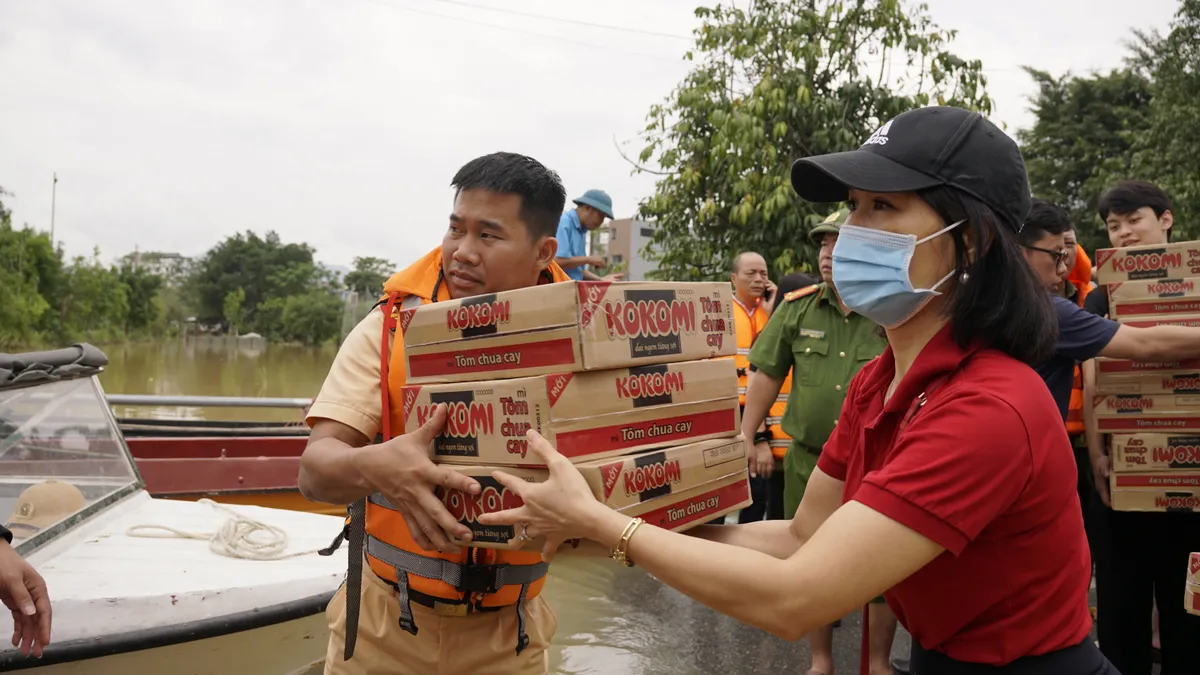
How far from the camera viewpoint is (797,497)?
4.33 metres

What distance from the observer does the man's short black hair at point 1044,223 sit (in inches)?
143

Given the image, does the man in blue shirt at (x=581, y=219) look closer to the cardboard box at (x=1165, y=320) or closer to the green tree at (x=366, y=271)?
the cardboard box at (x=1165, y=320)

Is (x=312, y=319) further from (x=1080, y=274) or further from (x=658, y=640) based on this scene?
(x=1080, y=274)

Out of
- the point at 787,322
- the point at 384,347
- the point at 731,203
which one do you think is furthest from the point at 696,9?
the point at 384,347

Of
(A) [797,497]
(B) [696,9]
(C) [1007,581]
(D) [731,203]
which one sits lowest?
(A) [797,497]

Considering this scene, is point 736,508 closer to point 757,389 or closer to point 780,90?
point 757,389

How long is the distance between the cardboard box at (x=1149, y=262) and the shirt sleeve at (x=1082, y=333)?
0.48 m

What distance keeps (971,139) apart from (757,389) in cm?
296

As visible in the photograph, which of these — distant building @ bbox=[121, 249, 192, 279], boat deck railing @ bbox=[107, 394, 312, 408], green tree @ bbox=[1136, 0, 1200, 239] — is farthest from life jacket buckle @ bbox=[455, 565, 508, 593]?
distant building @ bbox=[121, 249, 192, 279]

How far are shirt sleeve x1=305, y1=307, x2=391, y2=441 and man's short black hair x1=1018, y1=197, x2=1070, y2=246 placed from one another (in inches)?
113

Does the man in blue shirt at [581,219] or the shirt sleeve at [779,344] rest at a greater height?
the man in blue shirt at [581,219]

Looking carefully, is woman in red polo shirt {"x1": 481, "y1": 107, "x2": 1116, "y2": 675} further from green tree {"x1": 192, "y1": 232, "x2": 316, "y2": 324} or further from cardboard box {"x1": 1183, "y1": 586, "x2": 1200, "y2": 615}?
green tree {"x1": 192, "y1": 232, "x2": 316, "y2": 324}

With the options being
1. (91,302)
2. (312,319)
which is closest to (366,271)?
(312,319)

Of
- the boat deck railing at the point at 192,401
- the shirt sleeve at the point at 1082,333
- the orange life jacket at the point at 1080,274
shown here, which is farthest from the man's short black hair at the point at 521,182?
the boat deck railing at the point at 192,401
